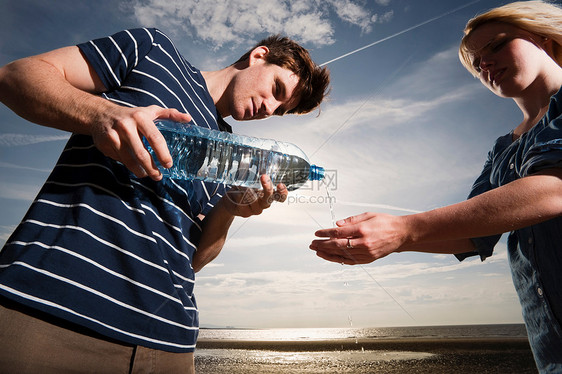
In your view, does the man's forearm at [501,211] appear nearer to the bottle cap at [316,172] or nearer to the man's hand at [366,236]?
the man's hand at [366,236]

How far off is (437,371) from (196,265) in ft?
50.8

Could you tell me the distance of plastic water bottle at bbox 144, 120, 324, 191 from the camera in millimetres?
1742

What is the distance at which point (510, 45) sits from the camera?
1712 millimetres

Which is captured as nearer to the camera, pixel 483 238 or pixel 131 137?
pixel 131 137

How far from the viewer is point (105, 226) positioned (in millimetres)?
1152

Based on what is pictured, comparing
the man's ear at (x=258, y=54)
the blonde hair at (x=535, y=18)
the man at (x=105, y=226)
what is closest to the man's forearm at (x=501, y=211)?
the man at (x=105, y=226)

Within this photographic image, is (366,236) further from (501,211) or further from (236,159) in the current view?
(236,159)

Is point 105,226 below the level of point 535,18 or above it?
below

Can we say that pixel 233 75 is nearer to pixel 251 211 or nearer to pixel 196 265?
pixel 251 211

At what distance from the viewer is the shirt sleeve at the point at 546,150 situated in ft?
4.05

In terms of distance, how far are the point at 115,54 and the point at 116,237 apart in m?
0.75

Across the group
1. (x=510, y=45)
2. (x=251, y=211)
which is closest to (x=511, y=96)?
(x=510, y=45)

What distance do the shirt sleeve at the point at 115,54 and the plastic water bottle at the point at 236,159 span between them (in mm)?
366

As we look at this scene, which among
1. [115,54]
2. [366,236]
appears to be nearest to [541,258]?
[366,236]
